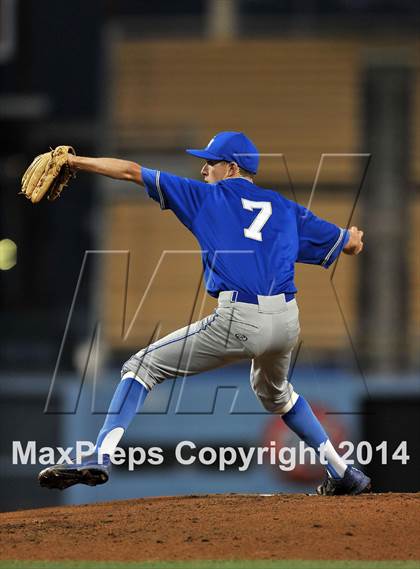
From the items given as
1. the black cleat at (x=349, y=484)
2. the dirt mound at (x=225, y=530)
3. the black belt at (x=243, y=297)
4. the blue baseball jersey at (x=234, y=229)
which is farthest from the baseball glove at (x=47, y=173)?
the black cleat at (x=349, y=484)

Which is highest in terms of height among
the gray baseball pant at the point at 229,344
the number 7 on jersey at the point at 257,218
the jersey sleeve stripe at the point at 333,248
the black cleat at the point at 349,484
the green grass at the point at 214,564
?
the number 7 on jersey at the point at 257,218

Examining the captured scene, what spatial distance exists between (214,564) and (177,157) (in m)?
8.37

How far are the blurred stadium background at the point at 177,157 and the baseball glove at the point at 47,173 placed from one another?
18.2 ft

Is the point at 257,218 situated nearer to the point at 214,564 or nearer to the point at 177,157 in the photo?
the point at 214,564

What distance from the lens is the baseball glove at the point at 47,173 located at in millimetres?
5520

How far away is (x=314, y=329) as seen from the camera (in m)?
12.5

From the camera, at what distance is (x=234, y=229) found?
5445mm

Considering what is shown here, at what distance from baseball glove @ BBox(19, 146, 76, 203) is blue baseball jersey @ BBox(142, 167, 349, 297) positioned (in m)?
0.37

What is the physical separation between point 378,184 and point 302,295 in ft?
4.43

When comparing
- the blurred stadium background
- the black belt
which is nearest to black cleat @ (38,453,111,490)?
the black belt

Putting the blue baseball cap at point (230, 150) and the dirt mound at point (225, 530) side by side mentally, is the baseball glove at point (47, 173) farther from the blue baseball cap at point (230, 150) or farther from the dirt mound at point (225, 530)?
the dirt mound at point (225, 530)

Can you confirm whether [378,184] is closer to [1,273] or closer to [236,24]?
[236,24]

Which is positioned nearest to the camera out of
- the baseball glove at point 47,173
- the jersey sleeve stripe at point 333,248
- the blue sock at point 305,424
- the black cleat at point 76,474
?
the black cleat at point 76,474

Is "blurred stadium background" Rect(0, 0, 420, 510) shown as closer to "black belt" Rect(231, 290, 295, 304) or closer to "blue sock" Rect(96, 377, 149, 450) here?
"blue sock" Rect(96, 377, 149, 450)
